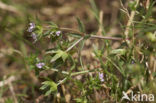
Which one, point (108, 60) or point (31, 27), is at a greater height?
point (31, 27)

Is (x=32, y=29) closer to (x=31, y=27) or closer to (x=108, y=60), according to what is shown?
(x=31, y=27)

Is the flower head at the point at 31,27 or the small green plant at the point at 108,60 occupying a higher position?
the flower head at the point at 31,27

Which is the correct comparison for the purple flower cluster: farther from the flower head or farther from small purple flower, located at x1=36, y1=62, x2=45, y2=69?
small purple flower, located at x1=36, y1=62, x2=45, y2=69

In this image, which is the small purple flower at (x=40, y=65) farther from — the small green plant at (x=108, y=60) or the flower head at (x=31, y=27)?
the flower head at (x=31, y=27)

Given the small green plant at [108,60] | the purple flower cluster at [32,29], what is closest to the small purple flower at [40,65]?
the small green plant at [108,60]

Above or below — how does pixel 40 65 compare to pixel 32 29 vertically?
below

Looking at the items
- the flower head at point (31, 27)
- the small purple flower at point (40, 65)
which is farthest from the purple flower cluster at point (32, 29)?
the small purple flower at point (40, 65)

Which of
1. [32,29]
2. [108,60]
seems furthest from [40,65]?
[108,60]

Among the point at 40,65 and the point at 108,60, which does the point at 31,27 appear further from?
the point at 108,60

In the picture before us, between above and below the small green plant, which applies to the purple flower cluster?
above

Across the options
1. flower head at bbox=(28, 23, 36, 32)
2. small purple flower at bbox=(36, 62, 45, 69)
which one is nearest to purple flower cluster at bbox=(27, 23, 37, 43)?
flower head at bbox=(28, 23, 36, 32)

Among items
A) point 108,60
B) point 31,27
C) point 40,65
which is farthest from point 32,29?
point 108,60

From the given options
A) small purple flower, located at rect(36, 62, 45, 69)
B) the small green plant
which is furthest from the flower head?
small purple flower, located at rect(36, 62, 45, 69)
